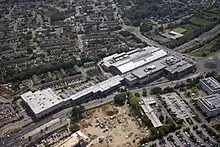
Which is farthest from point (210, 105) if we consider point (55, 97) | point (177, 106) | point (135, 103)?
point (55, 97)

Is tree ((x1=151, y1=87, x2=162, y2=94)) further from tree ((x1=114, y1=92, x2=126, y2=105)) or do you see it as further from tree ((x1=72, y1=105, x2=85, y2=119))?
tree ((x1=72, y1=105, x2=85, y2=119))

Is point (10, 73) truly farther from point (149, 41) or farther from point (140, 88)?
point (149, 41)

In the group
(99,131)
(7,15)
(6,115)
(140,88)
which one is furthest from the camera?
(7,15)

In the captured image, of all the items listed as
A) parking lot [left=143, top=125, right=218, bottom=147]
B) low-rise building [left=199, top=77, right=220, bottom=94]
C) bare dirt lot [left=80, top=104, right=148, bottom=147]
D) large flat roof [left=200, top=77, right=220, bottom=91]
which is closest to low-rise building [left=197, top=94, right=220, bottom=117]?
low-rise building [left=199, top=77, right=220, bottom=94]

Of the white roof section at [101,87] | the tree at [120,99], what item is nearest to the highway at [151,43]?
the white roof section at [101,87]

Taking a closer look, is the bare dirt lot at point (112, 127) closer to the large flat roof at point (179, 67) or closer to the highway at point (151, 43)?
the large flat roof at point (179, 67)

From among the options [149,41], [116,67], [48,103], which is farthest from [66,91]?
[149,41]
